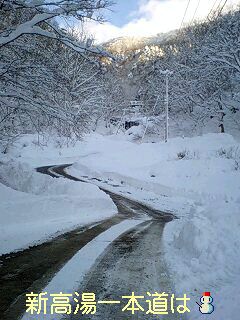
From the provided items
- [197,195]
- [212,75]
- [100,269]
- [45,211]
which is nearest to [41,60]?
[45,211]

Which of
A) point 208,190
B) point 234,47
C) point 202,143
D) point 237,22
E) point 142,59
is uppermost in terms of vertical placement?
point 142,59

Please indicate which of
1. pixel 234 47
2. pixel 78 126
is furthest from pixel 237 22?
pixel 78 126

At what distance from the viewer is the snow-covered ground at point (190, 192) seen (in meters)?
5.89

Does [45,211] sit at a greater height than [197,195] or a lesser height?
greater

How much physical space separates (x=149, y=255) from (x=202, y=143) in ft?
87.2

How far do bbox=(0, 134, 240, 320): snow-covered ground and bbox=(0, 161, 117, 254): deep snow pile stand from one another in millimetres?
1073

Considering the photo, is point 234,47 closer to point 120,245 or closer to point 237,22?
point 237,22

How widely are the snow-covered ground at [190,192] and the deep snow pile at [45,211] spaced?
1.07m

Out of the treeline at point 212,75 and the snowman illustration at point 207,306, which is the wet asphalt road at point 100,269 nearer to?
the snowman illustration at point 207,306

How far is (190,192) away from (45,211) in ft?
30.7

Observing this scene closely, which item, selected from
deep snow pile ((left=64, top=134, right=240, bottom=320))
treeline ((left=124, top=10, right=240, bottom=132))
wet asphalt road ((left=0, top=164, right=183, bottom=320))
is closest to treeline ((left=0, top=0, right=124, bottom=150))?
wet asphalt road ((left=0, top=164, right=183, bottom=320))

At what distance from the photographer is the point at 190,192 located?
19.0 metres

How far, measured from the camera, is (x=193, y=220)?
8617mm

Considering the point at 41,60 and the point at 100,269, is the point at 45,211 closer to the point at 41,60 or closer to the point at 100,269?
the point at 41,60
